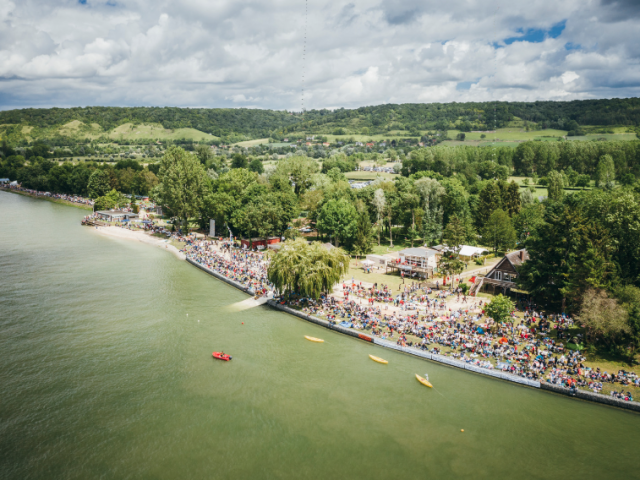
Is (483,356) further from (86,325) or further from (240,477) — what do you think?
(86,325)

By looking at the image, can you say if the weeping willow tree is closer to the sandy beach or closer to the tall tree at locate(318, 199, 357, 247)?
the tall tree at locate(318, 199, 357, 247)

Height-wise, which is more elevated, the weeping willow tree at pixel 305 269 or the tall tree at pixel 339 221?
the tall tree at pixel 339 221

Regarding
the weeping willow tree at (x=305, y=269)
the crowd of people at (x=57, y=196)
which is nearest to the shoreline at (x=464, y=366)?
the weeping willow tree at (x=305, y=269)

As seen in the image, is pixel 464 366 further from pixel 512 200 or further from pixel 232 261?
pixel 512 200

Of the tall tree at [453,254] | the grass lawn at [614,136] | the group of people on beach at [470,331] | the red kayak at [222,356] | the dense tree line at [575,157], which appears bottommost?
the red kayak at [222,356]

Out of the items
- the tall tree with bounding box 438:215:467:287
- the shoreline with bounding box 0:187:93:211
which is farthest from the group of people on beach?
the shoreline with bounding box 0:187:93:211

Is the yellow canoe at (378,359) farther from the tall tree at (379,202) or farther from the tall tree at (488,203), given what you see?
the tall tree at (488,203)
